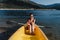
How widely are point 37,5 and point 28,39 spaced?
166412mm

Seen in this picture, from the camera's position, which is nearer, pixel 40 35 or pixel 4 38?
pixel 40 35

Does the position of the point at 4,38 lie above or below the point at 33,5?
above

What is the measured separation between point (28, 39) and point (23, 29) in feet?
3.34

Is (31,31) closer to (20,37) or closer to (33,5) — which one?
(20,37)

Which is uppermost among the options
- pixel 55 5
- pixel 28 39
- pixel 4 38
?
pixel 28 39

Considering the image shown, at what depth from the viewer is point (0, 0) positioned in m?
168

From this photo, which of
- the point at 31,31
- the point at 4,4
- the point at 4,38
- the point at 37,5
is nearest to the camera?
the point at 31,31

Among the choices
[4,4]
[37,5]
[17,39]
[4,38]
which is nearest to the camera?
[17,39]

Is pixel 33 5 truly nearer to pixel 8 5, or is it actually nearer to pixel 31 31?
pixel 8 5

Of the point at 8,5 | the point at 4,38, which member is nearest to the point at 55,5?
the point at 8,5

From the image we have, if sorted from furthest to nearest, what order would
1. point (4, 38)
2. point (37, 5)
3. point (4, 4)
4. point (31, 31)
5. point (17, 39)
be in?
point (37, 5)
point (4, 4)
point (4, 38)
point (31, 31)
point (17, 39)

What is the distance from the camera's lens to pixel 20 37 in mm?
17172

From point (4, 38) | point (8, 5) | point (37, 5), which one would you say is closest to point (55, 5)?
point (37, 5)

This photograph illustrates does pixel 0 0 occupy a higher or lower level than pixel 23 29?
lower
